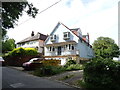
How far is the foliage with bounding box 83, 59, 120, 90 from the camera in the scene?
8.67 meters

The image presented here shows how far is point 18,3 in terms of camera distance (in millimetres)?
9422

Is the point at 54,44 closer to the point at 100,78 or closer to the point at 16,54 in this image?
the point at 16,54

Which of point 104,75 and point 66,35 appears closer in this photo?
point 104,75

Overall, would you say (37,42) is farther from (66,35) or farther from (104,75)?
(104,75)

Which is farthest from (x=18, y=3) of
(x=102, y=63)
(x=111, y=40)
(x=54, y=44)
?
(x=111, y=40)

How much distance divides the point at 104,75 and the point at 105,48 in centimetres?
3935

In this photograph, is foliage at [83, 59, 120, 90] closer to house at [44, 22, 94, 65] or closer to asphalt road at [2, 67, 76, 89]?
asphalt road at [2, 67, 76, 89]

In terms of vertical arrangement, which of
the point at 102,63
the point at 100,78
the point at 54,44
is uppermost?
the point at 54,44

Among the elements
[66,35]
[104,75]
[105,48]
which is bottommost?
[104,75]

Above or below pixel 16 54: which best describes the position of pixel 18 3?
above

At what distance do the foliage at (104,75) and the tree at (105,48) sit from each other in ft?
114

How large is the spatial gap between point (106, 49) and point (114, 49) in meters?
2.55

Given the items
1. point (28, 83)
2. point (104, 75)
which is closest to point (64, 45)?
point (28, 83)

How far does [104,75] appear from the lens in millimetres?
8828
